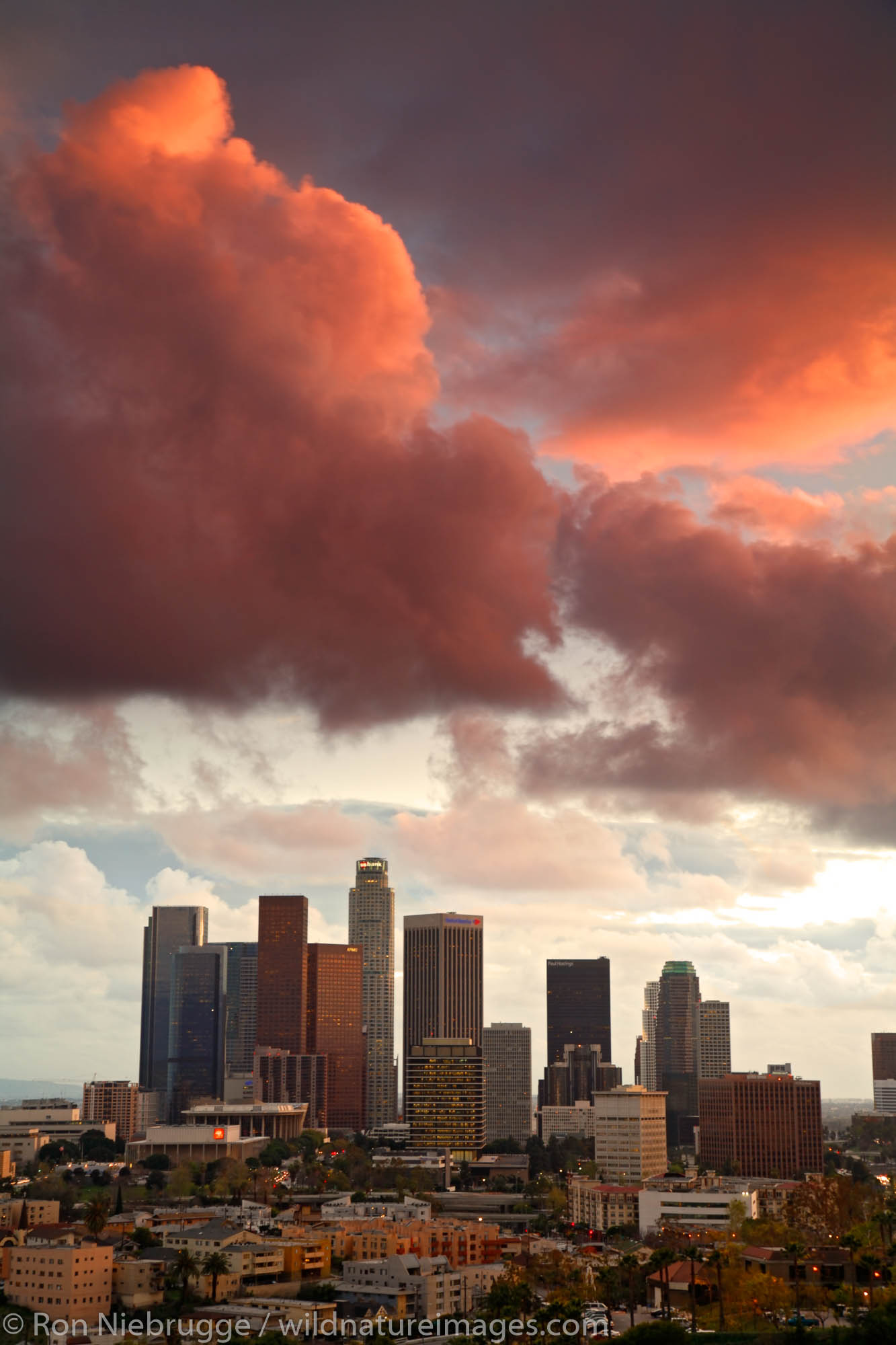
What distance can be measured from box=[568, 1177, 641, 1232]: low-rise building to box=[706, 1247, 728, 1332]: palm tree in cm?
5039

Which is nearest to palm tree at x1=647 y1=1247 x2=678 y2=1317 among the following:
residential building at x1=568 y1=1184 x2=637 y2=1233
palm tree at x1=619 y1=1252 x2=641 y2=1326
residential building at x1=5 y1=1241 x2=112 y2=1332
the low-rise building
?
palm tree at x1=619 y1=1252 x2=641 y2=1326

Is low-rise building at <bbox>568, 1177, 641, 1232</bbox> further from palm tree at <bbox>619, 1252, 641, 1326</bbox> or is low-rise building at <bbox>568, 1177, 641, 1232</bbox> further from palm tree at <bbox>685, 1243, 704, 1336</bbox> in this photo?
palm tree at <bbox>619, 1252, 641, 1326</bbox>

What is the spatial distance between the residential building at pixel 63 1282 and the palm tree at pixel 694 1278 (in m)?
38.8

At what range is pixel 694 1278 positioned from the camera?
98.9 metres

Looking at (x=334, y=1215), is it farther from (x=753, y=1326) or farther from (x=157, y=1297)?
(x=753, y=1326)

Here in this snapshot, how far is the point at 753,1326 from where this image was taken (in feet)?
296

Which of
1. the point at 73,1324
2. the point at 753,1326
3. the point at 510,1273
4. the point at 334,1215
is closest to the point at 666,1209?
the point at 334,1215

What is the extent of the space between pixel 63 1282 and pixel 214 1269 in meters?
10.3

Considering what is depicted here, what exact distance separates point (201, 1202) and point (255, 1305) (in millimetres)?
75078

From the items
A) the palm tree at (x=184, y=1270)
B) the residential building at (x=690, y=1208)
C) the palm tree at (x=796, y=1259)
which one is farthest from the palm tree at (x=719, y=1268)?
the residential building at (x=690, y=1208)

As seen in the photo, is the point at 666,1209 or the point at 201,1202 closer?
the point at 666,1209

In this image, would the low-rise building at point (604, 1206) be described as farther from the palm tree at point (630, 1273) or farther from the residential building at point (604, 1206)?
the palm tree at point (630, 1273)

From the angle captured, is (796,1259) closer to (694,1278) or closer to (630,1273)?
(694,1278)

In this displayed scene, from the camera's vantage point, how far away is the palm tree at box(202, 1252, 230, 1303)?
105 m
